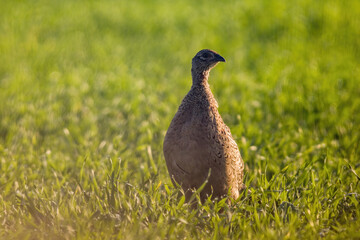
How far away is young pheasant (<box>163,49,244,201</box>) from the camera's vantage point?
3508 millimetres

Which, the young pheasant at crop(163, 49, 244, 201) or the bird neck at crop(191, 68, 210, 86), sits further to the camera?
the bird neck at crop(191, 68, 210, 86)

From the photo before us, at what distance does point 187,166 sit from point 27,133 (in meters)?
2.78

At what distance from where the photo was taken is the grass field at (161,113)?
11.4ft

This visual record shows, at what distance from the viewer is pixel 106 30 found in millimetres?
9938

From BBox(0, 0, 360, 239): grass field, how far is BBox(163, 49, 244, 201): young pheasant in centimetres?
17

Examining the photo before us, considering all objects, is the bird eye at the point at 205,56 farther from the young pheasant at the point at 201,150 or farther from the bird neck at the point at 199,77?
the young pheasant at the point at 201,150

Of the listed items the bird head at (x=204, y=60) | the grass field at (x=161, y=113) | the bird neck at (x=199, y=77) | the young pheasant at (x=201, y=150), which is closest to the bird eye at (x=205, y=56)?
the bird head at (x=204, y=60)

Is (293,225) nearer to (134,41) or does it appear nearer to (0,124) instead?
(0,124)

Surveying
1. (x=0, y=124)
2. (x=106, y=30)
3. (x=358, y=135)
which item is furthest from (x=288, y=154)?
(x=106, y=30)

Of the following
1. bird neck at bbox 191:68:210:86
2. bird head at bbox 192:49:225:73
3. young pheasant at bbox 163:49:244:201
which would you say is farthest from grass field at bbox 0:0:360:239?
bird head at bbox 192:49:225:73

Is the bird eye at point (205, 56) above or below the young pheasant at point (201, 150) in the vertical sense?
above

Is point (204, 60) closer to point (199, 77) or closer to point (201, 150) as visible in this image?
point (199, 77)

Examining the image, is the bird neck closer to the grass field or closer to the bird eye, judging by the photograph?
the bird eye

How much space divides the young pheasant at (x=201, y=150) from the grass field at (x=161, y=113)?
0.17 m
